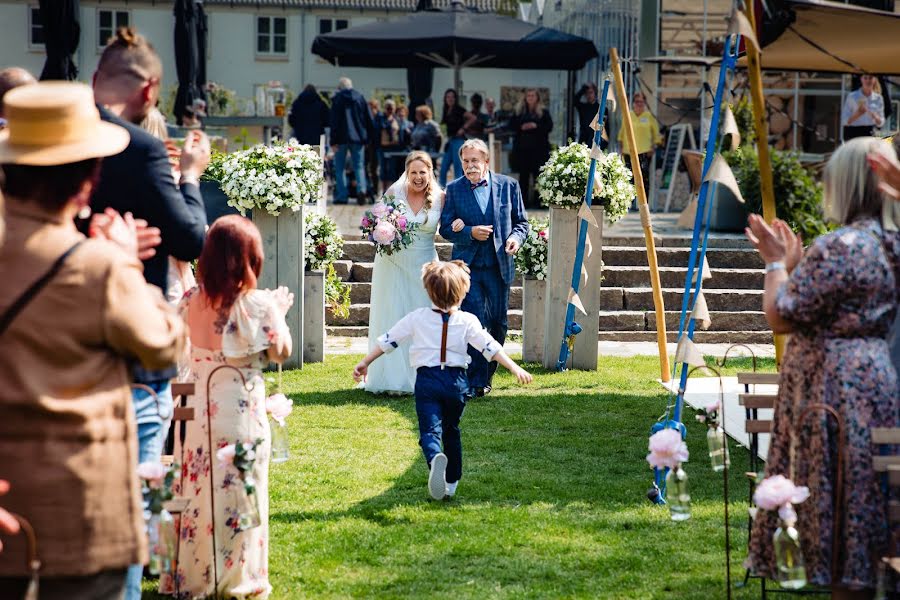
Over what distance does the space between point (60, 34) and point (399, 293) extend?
34.4 ft

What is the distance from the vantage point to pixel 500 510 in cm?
677

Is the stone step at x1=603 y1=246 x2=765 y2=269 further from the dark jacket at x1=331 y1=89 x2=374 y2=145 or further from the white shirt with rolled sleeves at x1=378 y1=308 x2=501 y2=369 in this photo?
the white shirt with rolled sleeves at x1=378 y1=308 x2=501 y2=369

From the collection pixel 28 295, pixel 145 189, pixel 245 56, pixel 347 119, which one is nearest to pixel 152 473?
pixel 28 295

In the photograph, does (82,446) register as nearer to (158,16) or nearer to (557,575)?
(557,575)

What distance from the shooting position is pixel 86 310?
3.22 m

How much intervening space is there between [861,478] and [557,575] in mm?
1726

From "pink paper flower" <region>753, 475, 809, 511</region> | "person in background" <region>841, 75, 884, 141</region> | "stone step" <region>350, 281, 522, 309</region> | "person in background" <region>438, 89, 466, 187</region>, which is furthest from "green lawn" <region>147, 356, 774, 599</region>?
"person in background" <region>438, 89, 466, 187</region>

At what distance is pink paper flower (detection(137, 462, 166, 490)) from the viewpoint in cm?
392

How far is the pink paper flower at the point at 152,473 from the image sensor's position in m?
3.92

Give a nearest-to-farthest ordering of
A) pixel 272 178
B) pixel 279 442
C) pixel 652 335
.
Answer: pixel 279 442 < pixel 272 178 < pixel 652 335

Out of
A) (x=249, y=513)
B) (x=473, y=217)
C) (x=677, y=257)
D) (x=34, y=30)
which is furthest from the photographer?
(x=34, y=30)

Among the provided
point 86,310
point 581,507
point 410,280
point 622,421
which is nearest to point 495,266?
point 410,280

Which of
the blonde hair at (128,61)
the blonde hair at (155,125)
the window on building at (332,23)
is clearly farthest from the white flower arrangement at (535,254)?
the window on building at (332,23)

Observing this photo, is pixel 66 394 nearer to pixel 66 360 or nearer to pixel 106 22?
pixel 66 360
